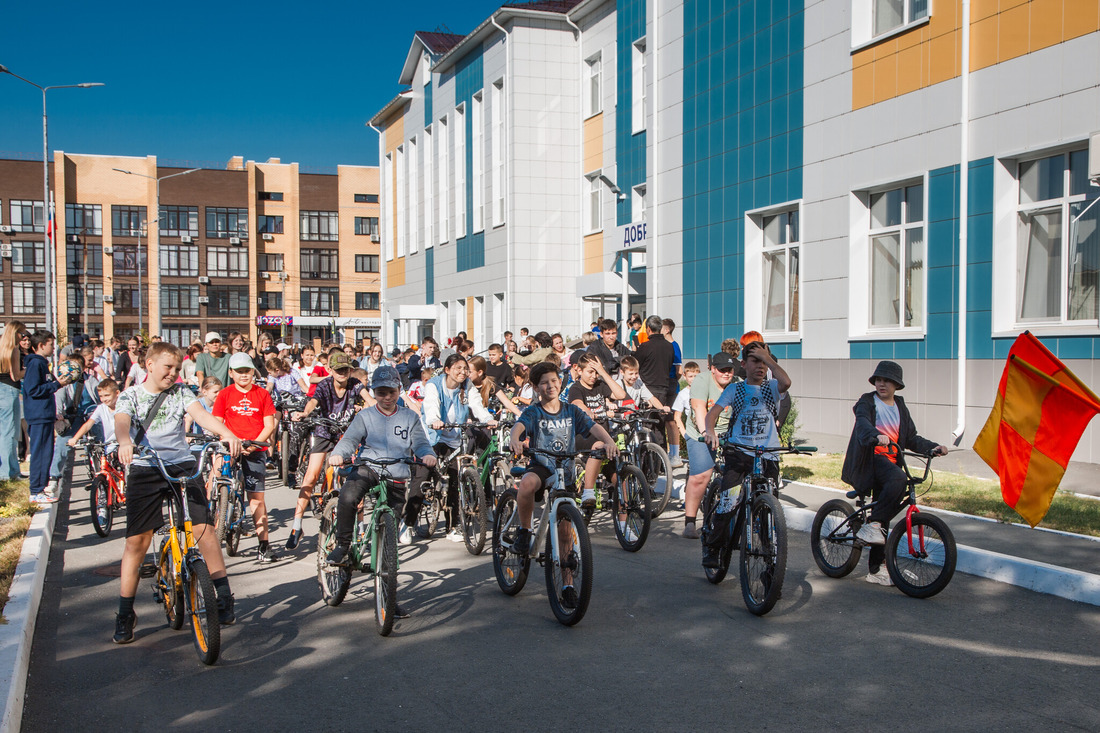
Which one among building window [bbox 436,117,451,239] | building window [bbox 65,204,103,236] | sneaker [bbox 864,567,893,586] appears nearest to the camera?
sneaker [bbox 864,567,893,586]

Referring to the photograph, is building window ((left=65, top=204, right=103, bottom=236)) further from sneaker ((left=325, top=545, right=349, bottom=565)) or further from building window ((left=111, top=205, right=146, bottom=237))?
sneaker ((left=325, top=545, right=349, bottom=565))

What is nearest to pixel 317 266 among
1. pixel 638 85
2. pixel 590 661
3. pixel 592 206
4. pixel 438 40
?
pixel 438 40

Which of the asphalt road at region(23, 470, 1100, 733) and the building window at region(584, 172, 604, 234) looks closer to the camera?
the asphalt road at region(23, 470, 1100, 733)

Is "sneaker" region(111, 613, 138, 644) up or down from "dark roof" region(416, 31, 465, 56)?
down

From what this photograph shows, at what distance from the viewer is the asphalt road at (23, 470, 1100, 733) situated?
4785mm

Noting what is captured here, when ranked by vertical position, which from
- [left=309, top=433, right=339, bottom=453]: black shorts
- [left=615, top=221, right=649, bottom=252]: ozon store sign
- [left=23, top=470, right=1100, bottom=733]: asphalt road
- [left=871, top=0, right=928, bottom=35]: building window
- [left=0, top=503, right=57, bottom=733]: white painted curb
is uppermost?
[left=871, top=0, right=928, bottom=35]: building window

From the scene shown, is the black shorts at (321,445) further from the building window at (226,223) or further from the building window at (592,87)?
the building window at (226,223)

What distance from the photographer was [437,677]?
17.6 ft

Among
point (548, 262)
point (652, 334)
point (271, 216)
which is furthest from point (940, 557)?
point (271, 216)

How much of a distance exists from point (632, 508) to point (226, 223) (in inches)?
2962

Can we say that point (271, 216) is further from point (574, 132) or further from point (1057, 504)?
point (1057, 504)

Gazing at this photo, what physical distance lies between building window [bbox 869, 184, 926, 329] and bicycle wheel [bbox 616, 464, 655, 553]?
25.2 feet

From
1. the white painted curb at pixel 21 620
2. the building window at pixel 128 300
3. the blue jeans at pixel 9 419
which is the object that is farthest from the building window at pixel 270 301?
the white painted curb at pixel 21 620

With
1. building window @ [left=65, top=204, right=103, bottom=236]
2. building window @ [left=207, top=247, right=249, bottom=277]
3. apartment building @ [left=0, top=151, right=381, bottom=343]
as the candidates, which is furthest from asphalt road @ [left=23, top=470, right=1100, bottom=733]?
building window @ [left=207, top=247, right=249, bottom=277]
